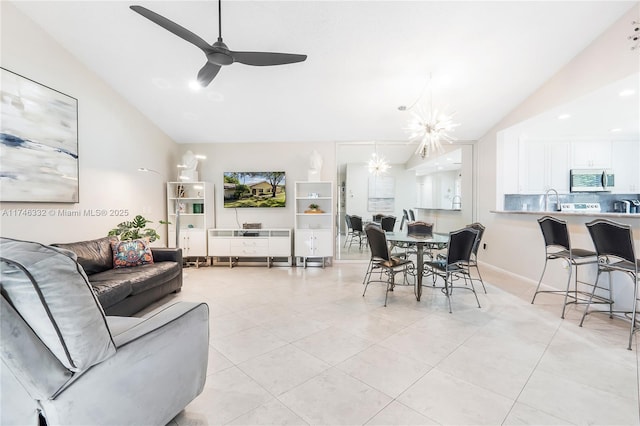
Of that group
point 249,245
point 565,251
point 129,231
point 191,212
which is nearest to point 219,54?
point 129,231

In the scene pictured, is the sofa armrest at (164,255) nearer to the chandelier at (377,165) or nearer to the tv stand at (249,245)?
the tv stand at (249,245)

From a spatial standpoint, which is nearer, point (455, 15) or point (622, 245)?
point (622, 245)

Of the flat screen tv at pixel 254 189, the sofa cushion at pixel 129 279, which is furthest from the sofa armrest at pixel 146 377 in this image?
the flat screen tv at pixel 254 189

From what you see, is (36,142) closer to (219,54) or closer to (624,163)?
(219,54)

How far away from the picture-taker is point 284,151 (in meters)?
5.40

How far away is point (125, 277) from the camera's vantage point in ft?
8.98

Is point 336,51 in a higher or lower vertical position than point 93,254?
higher

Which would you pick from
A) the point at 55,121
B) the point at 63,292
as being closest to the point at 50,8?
the point at 55,121

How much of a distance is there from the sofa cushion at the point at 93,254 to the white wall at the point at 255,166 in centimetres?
230

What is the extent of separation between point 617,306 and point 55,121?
6.54m

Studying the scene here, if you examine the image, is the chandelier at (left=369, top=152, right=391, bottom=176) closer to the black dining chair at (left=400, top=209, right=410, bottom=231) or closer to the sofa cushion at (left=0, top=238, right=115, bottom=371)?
the black dining chair at (left=400, top=209, right=410, bottom=231)

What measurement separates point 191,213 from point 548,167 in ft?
23.5

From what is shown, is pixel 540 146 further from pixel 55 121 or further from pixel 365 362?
pixel 55 121

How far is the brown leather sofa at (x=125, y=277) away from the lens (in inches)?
97.5
